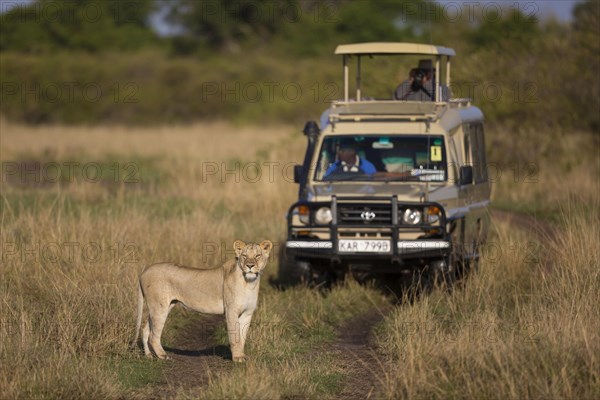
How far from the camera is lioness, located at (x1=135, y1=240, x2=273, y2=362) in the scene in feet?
27.5

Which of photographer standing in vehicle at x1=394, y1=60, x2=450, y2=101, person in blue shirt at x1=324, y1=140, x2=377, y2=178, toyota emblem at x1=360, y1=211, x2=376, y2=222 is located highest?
photographer standing in vehicle at x1=394, y1=60, x2=450, y2=101

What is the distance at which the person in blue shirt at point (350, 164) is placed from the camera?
11703mm

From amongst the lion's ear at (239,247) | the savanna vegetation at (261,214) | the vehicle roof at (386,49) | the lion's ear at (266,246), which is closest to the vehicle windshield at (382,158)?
the savanna vegetation at (261,214)

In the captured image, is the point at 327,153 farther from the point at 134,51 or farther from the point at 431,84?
the point at 134,51

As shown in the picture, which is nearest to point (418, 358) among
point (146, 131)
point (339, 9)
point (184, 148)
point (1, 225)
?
point (1, 225)

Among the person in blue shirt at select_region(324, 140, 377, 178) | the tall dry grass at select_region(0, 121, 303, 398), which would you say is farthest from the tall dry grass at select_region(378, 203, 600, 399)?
the tall dry grass at select_region(0, 121, 303, 398)

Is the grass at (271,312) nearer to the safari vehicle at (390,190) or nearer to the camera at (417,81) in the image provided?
the safari vehicle at (390,190)

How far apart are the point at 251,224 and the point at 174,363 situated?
661 cm

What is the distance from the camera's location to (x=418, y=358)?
7273mm

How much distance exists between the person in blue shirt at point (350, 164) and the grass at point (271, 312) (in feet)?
3.95

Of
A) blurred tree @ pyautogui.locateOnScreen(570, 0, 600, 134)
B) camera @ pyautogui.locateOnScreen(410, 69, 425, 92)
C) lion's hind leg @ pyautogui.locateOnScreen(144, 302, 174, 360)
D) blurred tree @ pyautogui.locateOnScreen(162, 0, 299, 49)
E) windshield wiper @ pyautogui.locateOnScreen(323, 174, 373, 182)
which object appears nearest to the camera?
lion's hind leg @ pyautogui.locateOnScreen(144, 302, 174, 360)

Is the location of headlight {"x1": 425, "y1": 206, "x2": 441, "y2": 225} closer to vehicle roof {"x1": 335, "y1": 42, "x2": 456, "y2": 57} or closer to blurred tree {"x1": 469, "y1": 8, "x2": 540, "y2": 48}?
vehicle roof {"x1": 335, "y1": 42, "x2": 456, "y2": 57}

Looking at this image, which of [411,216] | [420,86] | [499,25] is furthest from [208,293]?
[499,25]

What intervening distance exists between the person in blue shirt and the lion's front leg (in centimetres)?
343
